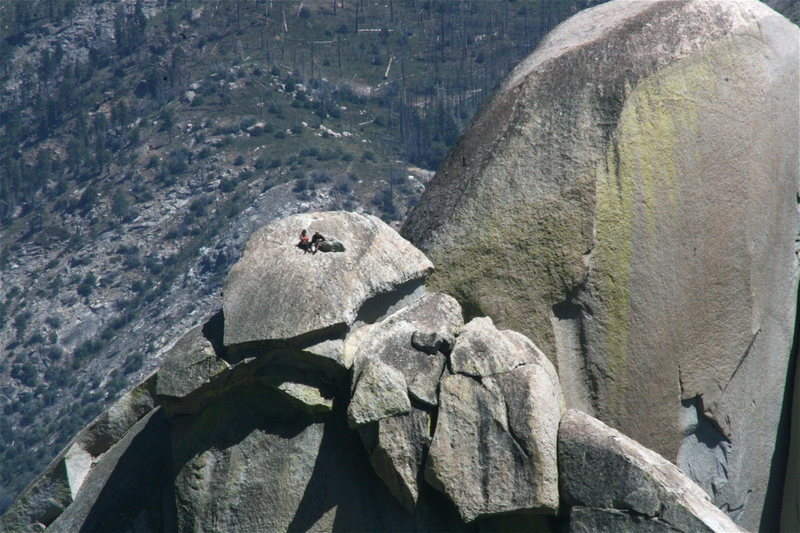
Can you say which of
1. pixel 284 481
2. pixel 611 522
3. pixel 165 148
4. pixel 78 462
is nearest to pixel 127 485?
pixel 78 462

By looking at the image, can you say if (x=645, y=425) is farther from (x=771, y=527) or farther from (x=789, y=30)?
(x=789, y=30)

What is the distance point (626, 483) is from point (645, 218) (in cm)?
196

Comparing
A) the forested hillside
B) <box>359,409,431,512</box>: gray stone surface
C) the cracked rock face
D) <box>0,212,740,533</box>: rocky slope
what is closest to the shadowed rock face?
<box>0,212,740,533</box>: rocky slope

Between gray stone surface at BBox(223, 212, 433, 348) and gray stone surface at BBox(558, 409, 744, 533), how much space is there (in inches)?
65.5

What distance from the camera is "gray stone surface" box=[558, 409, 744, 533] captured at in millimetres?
6863

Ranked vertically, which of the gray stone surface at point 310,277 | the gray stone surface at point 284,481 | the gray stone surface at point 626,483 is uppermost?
the gray stone surface at point 310,277

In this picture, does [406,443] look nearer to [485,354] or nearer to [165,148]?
[485,354]

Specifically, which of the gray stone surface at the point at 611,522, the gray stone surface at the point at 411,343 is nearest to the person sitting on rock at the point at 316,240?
the gray stone surface at the point at 411,343

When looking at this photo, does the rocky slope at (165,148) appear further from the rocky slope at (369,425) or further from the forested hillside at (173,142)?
the rocky slope at (369,425)

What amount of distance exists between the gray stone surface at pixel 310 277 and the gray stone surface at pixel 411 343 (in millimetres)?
207

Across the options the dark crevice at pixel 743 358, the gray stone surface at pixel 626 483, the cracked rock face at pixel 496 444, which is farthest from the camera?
the dark crevice at pixel 743 358

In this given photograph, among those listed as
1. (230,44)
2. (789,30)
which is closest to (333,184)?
(230,44)

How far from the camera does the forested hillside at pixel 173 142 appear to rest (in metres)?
50.2

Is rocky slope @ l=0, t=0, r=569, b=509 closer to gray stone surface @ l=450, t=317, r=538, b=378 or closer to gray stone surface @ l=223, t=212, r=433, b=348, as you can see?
gray stone surface @ l=223, t=212, r=433, b=348
